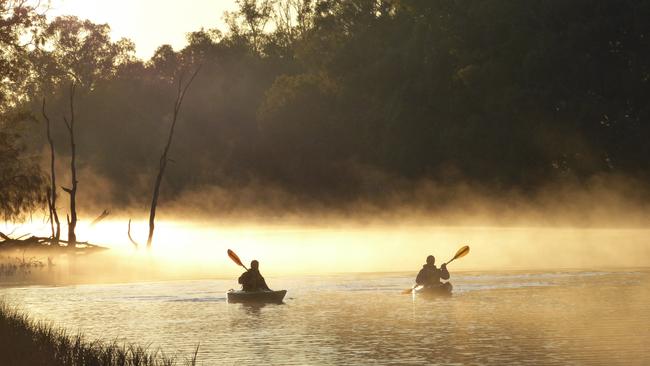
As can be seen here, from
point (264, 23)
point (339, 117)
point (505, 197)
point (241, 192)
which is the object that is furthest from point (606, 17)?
point (264, 23)

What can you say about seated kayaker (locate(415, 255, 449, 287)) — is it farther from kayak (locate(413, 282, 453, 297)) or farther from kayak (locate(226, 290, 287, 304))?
kayak (locate(226, 290, 287, 304))

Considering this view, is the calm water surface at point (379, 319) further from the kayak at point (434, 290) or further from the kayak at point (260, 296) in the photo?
the kayak at point (434, 290)

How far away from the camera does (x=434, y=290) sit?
145 ft

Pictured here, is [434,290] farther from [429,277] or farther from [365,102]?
[365,102]

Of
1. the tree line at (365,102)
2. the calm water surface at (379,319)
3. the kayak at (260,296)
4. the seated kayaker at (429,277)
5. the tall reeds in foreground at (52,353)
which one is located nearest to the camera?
the tall reeds in foreground at (52,353)

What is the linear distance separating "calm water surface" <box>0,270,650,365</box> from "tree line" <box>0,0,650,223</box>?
40.3 feet

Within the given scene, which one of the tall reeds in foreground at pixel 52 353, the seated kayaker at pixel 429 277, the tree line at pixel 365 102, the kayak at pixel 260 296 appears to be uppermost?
the tree line at pixel 365 102

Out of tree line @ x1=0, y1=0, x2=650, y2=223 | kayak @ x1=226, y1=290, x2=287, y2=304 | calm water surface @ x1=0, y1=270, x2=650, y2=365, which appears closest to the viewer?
calm water surface @ x1=0, y1=270, x2=650, y2=365

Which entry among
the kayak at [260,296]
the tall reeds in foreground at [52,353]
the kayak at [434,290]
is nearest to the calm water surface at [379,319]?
the kayak at [260,296]

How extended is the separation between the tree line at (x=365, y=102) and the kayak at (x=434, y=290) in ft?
55.7

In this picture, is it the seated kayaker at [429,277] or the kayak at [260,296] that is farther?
the seated kayaker at [429,277]

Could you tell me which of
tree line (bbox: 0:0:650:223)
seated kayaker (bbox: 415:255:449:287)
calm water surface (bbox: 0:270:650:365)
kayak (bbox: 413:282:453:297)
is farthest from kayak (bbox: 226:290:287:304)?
tree line (bbox: 0:0:650:223)

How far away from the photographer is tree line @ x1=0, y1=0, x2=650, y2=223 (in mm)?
82438

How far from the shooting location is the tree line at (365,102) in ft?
270
